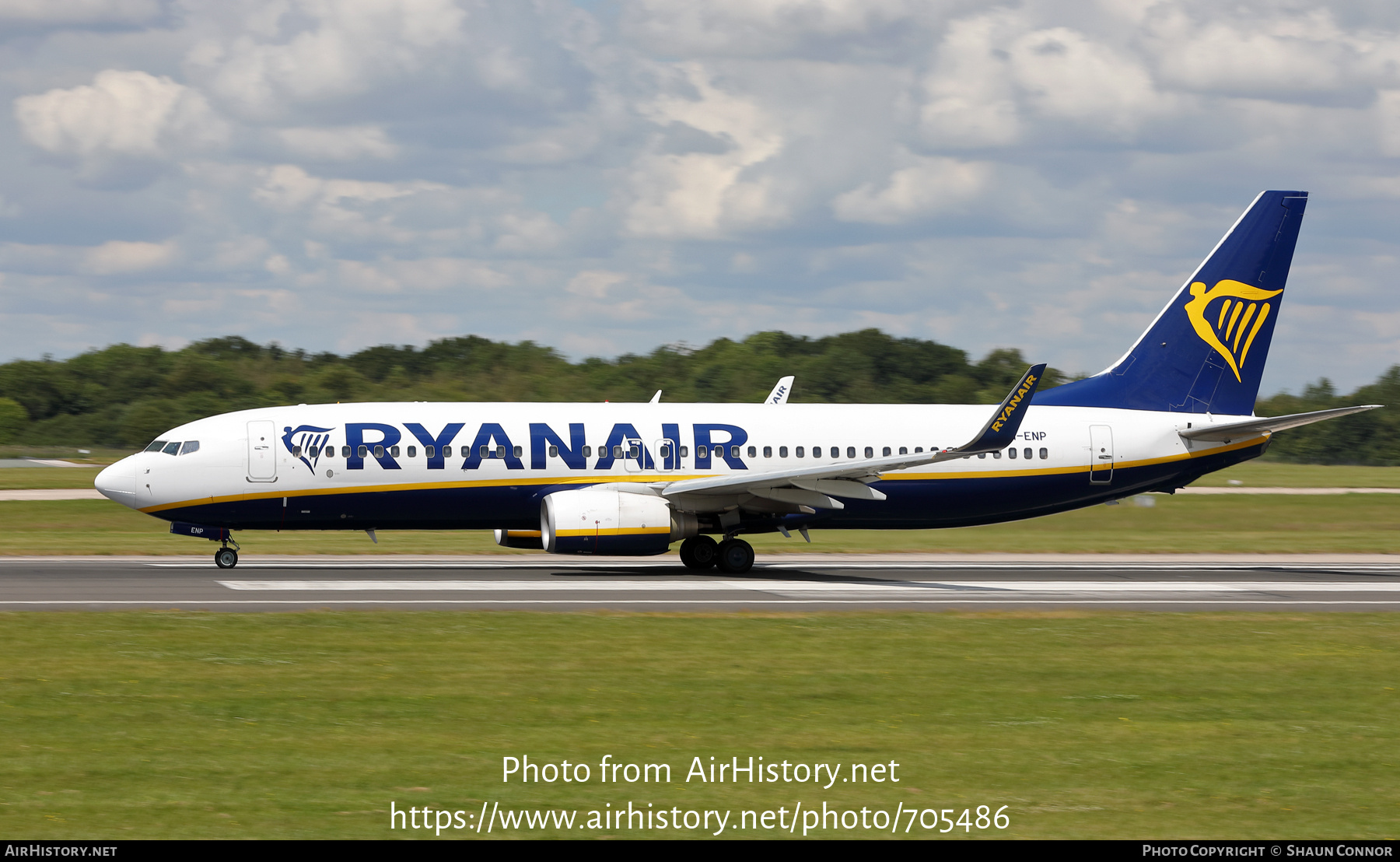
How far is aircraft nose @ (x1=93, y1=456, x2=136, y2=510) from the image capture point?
29562mm

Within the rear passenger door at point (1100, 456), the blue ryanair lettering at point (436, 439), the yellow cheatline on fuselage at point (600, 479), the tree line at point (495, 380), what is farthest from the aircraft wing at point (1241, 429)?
the tree line at point (495, 380)

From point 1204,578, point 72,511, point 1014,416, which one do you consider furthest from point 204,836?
point 72,511

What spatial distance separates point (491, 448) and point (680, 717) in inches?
688

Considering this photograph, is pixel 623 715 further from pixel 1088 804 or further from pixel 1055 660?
pixel 1055 660

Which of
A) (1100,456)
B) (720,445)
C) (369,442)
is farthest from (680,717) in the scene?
(1100,456)

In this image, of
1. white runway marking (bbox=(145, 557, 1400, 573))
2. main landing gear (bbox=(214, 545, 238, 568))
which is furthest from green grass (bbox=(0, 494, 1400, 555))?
main landing gear (bbox=(214, 545, 238, 568))

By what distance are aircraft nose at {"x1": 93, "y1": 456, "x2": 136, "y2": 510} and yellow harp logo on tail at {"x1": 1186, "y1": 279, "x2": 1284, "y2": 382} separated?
2503 cm

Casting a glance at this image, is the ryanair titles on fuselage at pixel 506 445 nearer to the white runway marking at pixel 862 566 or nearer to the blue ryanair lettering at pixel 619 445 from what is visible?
the blue ryanair lettering at pixel 619 445

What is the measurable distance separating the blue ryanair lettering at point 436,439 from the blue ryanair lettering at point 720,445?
5240mm

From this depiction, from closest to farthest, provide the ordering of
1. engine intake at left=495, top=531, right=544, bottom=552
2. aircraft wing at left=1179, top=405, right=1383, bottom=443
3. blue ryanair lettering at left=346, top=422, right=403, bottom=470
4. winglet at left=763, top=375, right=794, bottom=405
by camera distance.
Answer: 1. blue ryanair lettering at left=346, top=422, right=403, bottom=470
2. engine intake at left=495, top=531, right=544, bottom=552
3. aircraft wing at left=1179, top=405, right=1383, bottom=443
4. winglet at left=763, top=375, right=794, bottom=405

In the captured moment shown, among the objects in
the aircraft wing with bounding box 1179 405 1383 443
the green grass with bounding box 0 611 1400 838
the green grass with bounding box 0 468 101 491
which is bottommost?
the green grass with bounding box 0 611 1400 838

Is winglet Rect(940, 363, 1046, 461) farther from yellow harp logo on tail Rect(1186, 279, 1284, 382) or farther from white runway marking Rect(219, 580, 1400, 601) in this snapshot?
yellow harp logo on tail Rect(1186, 279, 1284, 382)

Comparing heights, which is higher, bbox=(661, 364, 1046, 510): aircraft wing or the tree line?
the tree line

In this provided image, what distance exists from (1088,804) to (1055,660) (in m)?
7.47
